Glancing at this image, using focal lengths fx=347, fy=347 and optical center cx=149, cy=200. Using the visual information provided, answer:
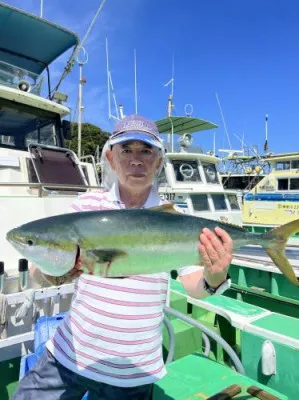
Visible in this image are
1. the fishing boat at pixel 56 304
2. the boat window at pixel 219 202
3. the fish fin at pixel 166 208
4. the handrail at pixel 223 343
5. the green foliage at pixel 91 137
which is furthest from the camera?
the green foliage at pixel 91 137

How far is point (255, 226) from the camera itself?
15875 millimetres

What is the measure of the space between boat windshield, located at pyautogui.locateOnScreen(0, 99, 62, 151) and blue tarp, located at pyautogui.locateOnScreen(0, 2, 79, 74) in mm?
1566

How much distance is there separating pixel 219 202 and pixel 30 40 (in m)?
7.80

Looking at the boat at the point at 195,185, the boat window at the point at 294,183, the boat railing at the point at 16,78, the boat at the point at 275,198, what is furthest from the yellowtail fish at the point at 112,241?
the boat window at the point at 294,183

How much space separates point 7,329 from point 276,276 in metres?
4.90

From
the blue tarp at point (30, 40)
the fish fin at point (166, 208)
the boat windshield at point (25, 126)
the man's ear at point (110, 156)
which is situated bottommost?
the fish fin at point (166, 208)

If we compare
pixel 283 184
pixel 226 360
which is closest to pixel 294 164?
pixel 283 184

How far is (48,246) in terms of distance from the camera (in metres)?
1.59

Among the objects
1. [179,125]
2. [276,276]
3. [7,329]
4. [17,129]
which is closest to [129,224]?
[7,329]

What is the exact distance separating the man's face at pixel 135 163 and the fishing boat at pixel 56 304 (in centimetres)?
159

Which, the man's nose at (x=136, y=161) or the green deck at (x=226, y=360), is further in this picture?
the green deck at (x=226, y=360)

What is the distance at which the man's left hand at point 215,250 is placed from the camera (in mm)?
1704

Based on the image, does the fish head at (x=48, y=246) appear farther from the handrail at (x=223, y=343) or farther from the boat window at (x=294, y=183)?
the boat window at (x=294, y=183)

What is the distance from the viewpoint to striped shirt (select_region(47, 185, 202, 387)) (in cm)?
178
